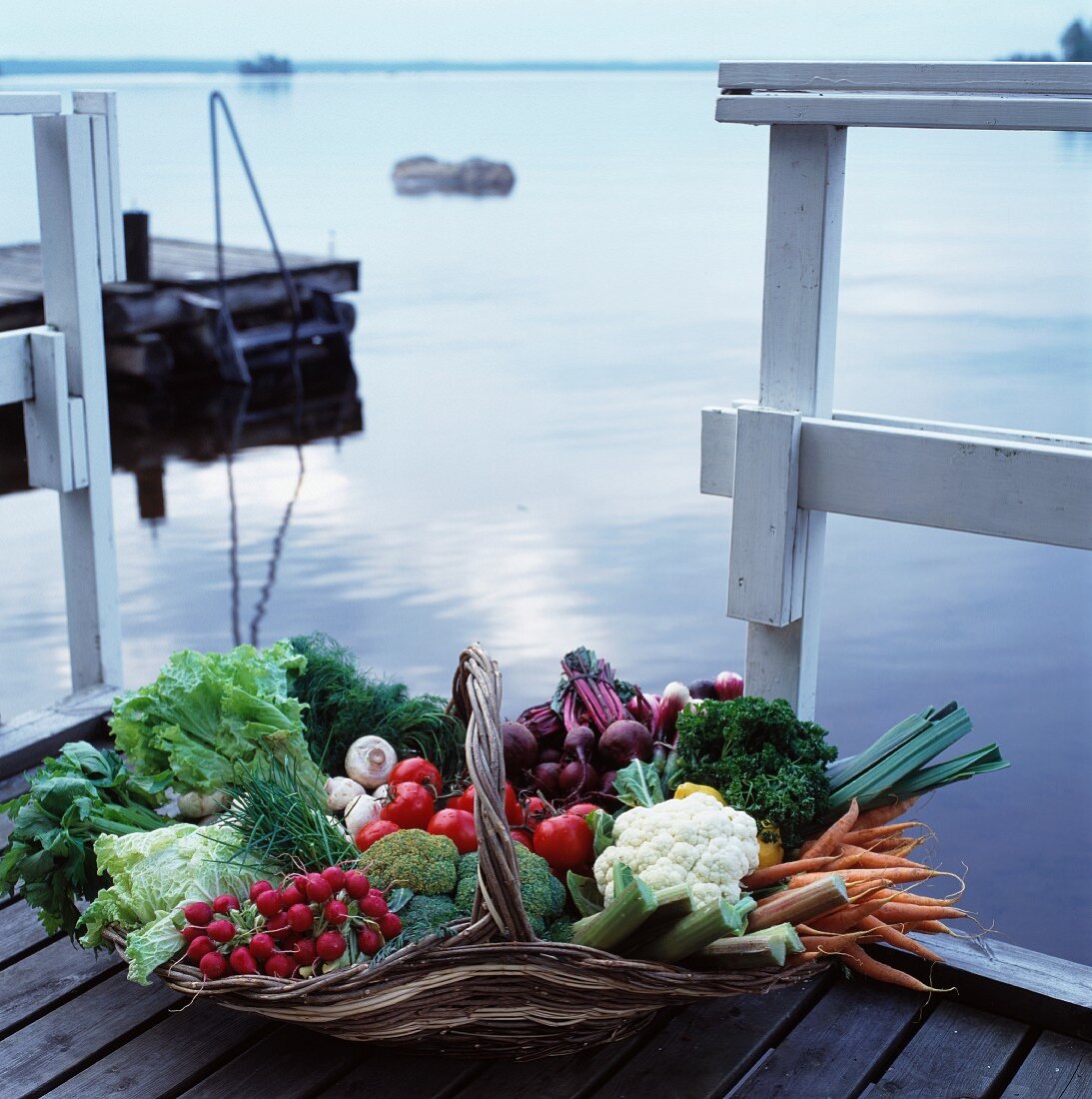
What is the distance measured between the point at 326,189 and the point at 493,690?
3695 centimetres

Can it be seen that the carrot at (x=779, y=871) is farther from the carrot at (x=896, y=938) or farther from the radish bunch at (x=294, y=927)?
the radish bunch at (x=294, y=927)

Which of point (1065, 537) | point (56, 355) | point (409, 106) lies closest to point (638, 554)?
point (56, 355)

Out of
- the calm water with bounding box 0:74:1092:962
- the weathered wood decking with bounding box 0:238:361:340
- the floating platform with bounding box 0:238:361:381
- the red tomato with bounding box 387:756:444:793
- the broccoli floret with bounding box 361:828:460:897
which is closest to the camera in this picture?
the broccoli floret with bounding box 361:828:460:897

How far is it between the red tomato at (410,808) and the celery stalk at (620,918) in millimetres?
530

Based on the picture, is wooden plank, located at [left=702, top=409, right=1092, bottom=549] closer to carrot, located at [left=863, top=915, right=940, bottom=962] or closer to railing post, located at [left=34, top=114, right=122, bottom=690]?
carrot, located at [left=863, top=915, right=940, bottom=962]

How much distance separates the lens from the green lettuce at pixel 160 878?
214 centimetres

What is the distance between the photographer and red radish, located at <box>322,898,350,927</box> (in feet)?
6.82

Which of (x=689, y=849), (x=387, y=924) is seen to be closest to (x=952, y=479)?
(x=689, y=849)

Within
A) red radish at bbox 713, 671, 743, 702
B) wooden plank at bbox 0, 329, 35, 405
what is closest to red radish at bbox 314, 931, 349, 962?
red radish at bbox 713, 671, 743, 702

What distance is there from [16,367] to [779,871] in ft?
7.11

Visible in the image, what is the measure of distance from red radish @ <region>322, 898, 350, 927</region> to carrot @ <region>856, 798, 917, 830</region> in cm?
94

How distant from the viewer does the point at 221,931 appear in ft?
6.80

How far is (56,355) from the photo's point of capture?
3344 mm

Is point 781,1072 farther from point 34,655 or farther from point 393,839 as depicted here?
point 34,655
